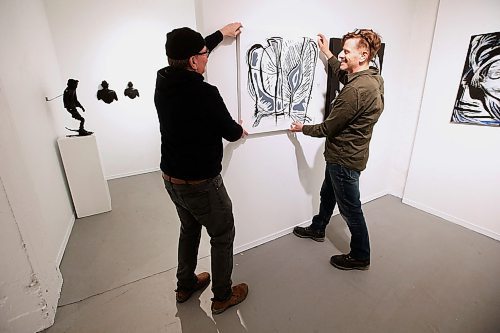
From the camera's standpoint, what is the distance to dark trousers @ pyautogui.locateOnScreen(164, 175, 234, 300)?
1.28 meters

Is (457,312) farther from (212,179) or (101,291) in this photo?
(101,291)

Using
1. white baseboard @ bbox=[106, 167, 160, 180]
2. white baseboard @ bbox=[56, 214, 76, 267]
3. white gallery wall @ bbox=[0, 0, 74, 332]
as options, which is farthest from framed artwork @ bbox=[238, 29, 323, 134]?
white baseboard @ bbox=[106, 167, 160, 180]

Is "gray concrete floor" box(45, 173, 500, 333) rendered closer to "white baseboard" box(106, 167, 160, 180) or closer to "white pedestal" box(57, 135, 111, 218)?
"white pedestal" box(57, 135, 111, 218)

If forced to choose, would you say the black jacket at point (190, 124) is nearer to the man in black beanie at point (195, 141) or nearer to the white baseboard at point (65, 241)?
the man in black beanie at point (195, 141)

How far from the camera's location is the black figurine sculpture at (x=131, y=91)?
3.55m

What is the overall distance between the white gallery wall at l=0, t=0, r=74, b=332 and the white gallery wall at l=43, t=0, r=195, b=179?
34 cm

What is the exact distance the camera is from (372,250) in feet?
6.83

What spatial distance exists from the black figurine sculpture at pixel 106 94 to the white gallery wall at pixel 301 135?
2.31m

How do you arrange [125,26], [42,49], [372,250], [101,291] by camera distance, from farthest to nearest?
1. [125,26]
2. [42,49]
3. [372,250]
4. [101,291]

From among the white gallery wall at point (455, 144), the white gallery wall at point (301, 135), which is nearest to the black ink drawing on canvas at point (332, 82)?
the white gallery wall at point (301, 135)

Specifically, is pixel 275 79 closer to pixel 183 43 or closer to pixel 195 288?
pixel 183 43

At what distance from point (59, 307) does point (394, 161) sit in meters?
3.26

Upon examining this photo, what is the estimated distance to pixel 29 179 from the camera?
4.50ft

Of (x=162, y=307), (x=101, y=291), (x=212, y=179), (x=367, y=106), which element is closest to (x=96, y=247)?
(x=101, y=291)
